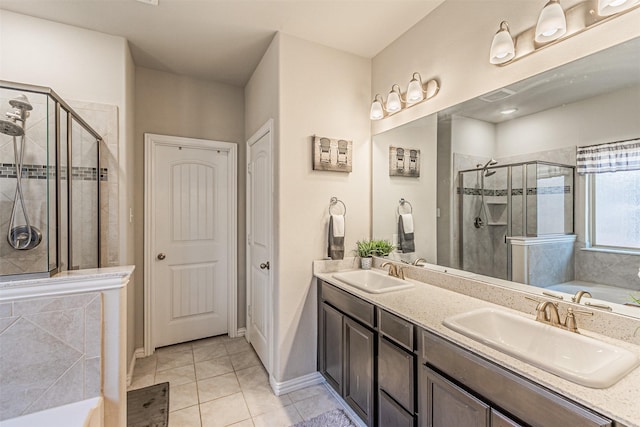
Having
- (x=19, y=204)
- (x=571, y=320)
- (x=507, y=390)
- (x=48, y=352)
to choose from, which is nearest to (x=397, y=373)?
(x=507, y=390)

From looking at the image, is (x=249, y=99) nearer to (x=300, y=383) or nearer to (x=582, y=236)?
(x=300, y=383)

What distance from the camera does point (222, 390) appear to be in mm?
2232

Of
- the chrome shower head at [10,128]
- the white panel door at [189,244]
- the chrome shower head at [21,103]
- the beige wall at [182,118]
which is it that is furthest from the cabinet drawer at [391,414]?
the chrome shower head at [10,128]

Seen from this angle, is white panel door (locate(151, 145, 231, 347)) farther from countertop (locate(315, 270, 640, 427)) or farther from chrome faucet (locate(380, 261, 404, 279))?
chrome faucet (locate(380, 261, 404, 279))

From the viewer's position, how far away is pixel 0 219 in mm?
1701

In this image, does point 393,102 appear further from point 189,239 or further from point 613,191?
point 189,239

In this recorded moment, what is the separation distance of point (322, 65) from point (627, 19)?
1.76 metres

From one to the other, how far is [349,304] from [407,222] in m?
0.84

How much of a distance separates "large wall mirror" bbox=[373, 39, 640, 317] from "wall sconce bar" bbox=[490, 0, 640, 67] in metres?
0.13

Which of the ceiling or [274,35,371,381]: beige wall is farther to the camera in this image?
[274,35,371,381]: beige wall

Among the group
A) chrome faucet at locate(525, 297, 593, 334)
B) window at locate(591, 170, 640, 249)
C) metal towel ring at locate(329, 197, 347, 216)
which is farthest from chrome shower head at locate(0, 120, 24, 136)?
window at locate(591, 170, 640, 249)

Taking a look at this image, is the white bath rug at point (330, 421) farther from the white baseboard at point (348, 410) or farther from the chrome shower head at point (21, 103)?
the chrome shower head at point (21, 103)

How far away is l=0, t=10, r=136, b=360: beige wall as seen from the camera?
199 centimetres

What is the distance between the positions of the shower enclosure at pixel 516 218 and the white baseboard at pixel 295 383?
1.45 metres
